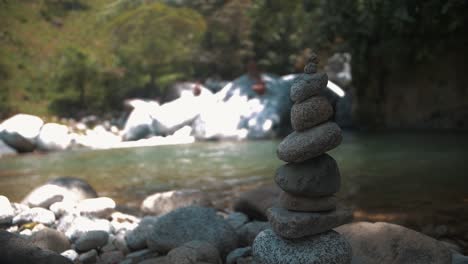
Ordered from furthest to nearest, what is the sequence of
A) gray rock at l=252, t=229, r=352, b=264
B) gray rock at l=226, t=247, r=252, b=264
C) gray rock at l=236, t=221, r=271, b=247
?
1. gray rock at l=236, t=221, r=271, b=247
2. gray rock at l=226, t=247, r=252, b=264
3. gray rock at l=252, t=229, r=352, b=264

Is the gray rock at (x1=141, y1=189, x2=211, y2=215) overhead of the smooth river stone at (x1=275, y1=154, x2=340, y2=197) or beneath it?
beneath

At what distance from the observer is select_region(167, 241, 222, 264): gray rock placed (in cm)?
379

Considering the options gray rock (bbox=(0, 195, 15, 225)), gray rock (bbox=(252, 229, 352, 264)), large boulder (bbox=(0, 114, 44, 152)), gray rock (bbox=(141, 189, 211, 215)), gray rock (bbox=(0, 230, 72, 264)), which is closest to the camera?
gray rock (bbox=(252, 229, 352, 264))

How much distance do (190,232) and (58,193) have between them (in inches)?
132

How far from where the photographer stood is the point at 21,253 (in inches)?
132

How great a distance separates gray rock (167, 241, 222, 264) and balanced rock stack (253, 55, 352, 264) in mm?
780

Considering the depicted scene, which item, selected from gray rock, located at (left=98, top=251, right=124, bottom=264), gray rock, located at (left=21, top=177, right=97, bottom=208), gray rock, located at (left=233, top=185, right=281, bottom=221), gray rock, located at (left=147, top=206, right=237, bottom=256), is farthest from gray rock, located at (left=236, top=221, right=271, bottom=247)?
gray rock, located at (left=21, top=177, right=97, bottom=208)

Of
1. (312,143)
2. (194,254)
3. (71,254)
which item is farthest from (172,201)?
(312,143)

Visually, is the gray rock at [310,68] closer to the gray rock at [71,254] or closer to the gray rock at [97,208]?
the gray rock at [71,254]

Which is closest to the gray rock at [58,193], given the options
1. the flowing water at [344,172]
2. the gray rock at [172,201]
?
the flowing water at [344,172]

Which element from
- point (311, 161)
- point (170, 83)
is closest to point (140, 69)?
point (170, 83)

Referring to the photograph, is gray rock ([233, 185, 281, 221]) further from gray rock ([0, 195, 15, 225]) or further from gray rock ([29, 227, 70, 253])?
gray rock ([0, 195, 15, 225])

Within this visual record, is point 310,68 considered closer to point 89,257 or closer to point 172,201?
point 89,257

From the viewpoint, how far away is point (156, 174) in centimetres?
1023
